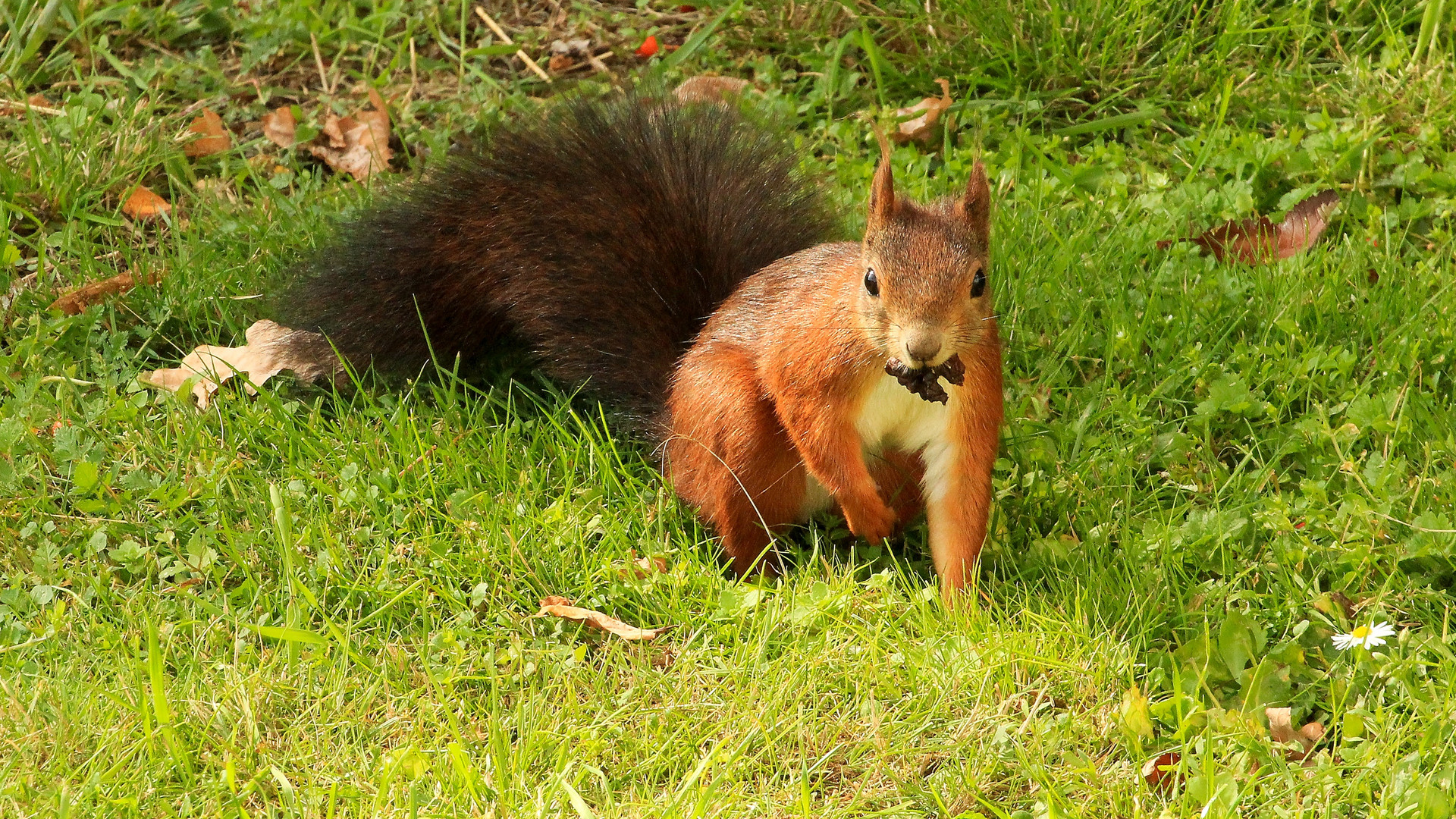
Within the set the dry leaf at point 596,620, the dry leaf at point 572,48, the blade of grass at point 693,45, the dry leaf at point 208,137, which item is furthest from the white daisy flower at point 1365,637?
the dry leaf at point 208,137

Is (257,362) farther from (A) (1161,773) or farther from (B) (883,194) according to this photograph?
(A) (1161,773)

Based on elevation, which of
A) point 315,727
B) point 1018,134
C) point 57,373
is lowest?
point 315,727

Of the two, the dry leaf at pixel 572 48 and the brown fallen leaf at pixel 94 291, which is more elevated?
the dry leaf at pixel 572 48

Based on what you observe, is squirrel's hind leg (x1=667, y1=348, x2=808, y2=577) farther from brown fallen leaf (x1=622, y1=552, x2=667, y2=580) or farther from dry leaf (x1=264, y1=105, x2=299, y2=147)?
dry leaf (x1=264, y1=105, x2=299, y2=147)

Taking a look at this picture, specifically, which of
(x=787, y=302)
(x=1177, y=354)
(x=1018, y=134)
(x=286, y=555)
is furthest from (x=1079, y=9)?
(x=286, y=555)

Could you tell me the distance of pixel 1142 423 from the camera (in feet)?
8.30

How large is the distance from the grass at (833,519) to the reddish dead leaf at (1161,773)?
3cm

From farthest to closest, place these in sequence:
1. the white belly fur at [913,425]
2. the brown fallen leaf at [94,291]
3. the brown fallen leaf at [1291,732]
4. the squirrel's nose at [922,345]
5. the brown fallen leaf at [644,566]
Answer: the brown fallen leaf at [94,291] → the brown fallen leaf at [644,566] → the white belly fur at [913,425] → the brown fallen leaf at [1291,732] → the squirrel's nose at [922,345]

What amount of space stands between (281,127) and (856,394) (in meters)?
1.85

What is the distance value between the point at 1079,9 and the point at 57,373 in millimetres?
2261

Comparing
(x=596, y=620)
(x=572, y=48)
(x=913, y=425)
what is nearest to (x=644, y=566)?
(x=596, y=620)

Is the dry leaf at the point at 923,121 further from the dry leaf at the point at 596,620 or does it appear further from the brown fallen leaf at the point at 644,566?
the dry leaf at the point at 596,620

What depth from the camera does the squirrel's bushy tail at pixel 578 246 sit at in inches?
99.3

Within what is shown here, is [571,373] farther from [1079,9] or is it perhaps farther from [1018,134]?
[1079,9]
